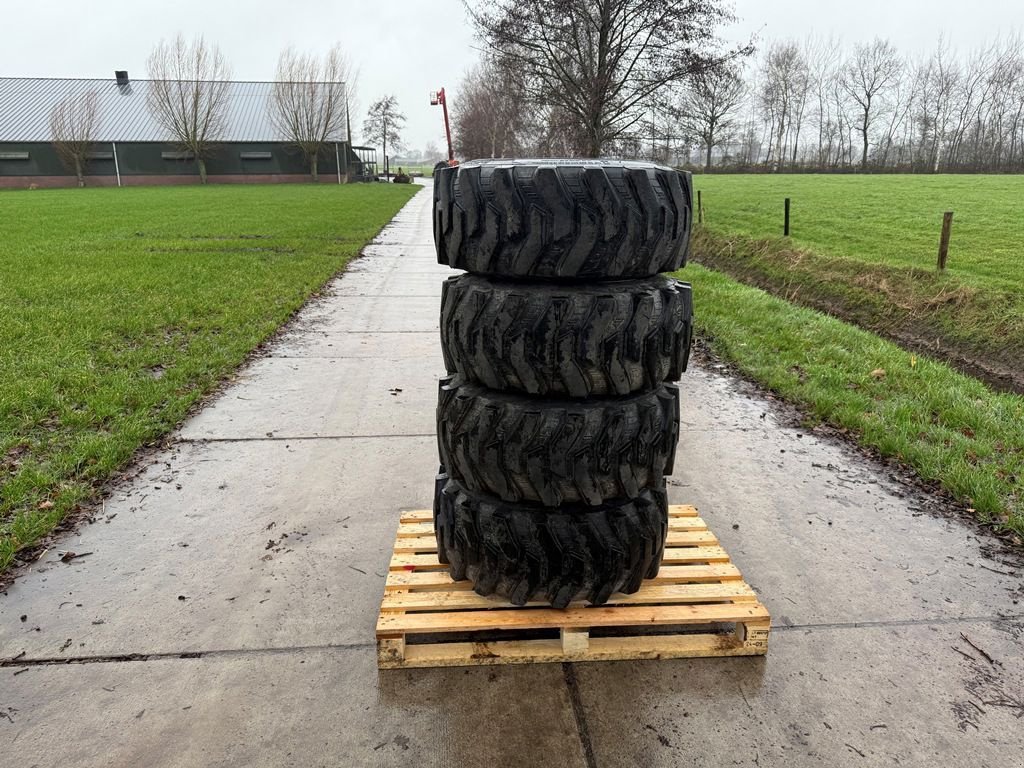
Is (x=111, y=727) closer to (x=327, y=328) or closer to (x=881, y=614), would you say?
(x=881, y=614)

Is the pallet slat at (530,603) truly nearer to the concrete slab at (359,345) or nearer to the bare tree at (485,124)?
the concrete slab at (359,345)

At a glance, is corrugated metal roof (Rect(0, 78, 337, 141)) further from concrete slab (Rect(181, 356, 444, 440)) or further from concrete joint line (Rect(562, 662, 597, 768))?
concrete joint line (Rect(562, 662, 597, 768))

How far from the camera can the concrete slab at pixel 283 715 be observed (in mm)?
2029

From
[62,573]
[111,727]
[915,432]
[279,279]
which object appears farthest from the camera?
[279,279]

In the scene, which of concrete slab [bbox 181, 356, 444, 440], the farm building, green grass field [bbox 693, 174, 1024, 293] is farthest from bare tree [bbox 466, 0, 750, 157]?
the farm building

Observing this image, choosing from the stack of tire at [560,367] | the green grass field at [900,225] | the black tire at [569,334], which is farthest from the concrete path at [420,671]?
the green grass field at [900,225]

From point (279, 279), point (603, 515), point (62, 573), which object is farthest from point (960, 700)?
point (279, 279)

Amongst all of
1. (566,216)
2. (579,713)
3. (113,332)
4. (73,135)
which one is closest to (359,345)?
(113,332)

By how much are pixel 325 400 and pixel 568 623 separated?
10.9 feet

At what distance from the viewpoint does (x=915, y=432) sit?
445cm

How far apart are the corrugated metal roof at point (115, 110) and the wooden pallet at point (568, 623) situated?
53861mm

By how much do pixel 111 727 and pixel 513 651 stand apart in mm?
1279

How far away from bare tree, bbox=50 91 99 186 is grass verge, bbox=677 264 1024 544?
2068 inches

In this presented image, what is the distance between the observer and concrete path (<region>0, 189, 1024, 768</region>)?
208cm
